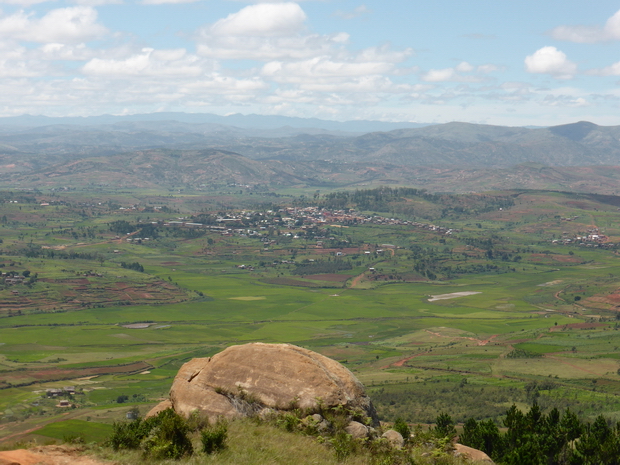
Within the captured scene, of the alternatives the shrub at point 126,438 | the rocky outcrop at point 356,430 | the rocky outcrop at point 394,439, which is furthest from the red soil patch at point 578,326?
the shrub at point 126,438

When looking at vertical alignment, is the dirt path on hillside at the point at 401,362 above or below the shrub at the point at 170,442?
below

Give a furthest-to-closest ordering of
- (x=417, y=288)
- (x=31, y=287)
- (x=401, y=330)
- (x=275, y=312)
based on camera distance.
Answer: (x=417, y=288), (x=31, y=287), (x=275, y=312), (x=401, y=330)

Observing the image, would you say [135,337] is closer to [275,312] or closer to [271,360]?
[275,312]

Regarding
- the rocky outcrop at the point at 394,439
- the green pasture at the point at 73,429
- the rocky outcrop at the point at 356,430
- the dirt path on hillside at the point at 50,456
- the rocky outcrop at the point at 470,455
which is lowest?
the green pasture at the point at 73,429

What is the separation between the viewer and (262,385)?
1284 inches

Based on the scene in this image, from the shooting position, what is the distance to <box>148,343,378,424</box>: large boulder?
31.5 metres

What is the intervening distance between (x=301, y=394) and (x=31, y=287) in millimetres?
146634

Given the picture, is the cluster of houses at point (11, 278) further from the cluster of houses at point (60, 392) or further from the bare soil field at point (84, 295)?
the cluster of houses at point (60, 392)

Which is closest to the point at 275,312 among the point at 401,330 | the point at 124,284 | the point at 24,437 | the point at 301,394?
the point at 401,330

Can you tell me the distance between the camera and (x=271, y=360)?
33.6 meters

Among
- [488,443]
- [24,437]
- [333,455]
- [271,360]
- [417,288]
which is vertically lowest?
[417,288]

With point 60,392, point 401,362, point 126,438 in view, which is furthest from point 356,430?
point 401,362

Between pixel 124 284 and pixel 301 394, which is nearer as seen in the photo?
pixel 301 394

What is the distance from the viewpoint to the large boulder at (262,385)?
31531mm
